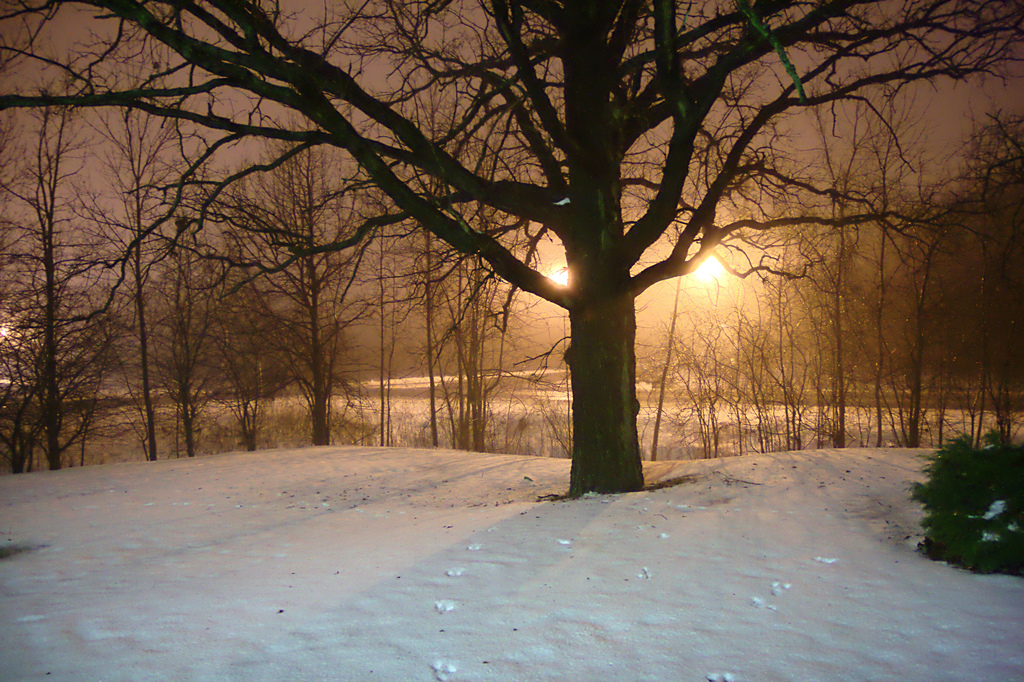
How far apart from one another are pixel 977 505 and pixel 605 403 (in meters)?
3.58

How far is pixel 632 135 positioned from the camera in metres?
7.35

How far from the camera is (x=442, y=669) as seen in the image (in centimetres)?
207

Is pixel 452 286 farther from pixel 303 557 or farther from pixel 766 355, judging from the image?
pixel 303 557

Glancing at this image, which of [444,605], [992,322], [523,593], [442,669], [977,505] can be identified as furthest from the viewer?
[992,322]

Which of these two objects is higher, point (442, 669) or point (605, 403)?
point (605, 403)

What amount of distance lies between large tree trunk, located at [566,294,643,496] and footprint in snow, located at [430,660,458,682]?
169 inches

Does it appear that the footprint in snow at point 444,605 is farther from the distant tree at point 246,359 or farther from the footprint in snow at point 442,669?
the distant tree at point 246,359

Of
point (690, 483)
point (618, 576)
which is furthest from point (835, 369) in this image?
point (618, 576)

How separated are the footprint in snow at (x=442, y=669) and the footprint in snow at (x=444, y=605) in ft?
1.73

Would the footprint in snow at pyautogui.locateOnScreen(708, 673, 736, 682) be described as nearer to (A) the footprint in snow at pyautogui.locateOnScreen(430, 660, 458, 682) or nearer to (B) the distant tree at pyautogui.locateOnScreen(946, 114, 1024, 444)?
(A) the footprint in snow at pyautogui.locateOnScreen(430, 660, 458, 682)

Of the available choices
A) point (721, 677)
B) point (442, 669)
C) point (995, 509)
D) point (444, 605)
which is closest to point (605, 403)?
point (995, 509)

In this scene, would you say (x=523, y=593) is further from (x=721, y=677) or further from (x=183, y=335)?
(x=183, y=335)

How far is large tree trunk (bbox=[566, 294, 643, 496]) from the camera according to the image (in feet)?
20.2

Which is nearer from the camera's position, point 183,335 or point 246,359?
point 183,335
